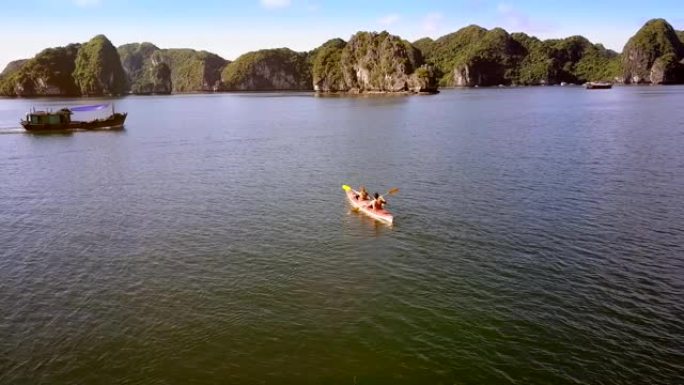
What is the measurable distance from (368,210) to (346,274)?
1375 cm

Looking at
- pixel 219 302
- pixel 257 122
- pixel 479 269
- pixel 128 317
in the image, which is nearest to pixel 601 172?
pixel 479 269

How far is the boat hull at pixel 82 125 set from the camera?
4973 inches

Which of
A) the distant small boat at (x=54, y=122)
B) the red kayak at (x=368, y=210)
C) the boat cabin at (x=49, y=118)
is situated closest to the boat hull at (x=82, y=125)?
the distant small boat at (x=54, y=122)

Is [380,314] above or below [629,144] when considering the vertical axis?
below

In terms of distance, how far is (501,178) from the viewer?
62.4m

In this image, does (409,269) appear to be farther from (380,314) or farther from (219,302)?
(219,302)

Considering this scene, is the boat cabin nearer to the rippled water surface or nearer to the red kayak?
the rippled water surface

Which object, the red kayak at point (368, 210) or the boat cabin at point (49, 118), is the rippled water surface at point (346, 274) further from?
the boat cabin at point (49, 118)

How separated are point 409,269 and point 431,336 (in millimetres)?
8873

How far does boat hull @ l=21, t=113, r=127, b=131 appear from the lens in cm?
12631

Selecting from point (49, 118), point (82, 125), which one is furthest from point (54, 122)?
point (82, 125)

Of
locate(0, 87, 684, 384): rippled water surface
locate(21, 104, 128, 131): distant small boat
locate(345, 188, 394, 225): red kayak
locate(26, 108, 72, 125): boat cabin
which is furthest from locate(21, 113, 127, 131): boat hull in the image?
locate(345, 188, 394, 225): red kayak

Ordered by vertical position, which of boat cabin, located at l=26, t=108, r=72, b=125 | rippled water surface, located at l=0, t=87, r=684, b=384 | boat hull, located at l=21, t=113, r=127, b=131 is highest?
boat cabin, located at l=26, t=108, r=72, b=125

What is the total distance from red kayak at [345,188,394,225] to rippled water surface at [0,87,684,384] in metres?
0.99
